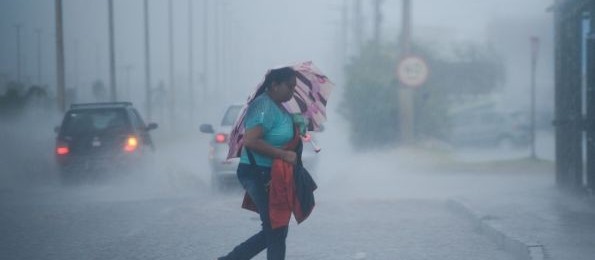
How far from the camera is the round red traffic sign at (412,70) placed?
20016mm

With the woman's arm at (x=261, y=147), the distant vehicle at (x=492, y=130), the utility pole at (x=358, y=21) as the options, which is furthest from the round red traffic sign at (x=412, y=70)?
the utility pole at (x=358, y=21)

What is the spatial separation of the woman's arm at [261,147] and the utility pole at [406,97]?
1700cm

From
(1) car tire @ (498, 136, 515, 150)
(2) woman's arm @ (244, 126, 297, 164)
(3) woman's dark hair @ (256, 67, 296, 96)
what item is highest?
(3) woman's dark hair @ (256, 67, 296, 96)

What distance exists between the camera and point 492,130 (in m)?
29.7

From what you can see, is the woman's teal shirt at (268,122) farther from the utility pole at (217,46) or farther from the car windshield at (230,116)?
the utility pole at (217,46)

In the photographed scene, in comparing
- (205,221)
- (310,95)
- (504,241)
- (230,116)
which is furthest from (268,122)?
(230,116)

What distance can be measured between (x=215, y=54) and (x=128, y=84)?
55.9 feet

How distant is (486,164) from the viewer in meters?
19.4

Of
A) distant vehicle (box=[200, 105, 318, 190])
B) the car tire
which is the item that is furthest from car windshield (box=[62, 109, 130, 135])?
the car tire

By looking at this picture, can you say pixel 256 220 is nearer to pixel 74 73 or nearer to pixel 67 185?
pixel 67 185

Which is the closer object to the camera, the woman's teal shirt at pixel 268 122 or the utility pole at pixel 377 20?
the woman's teal shirt at pixel 268 122

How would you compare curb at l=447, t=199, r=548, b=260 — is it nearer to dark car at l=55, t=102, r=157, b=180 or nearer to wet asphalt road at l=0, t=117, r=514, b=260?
wet asphalt road at l=0, t=117, r=514, b=260

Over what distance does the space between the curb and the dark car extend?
25.1 feet

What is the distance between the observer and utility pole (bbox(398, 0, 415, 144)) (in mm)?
22281
